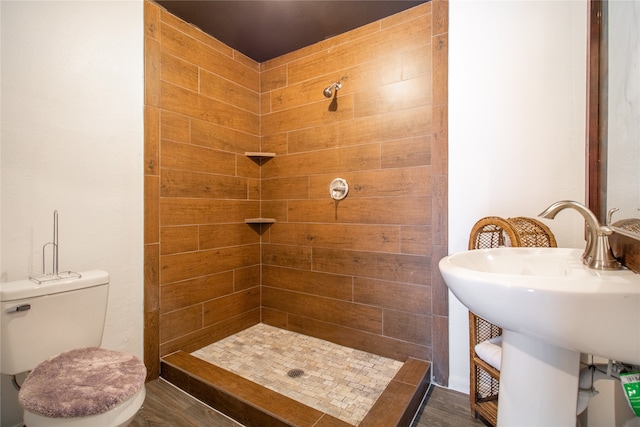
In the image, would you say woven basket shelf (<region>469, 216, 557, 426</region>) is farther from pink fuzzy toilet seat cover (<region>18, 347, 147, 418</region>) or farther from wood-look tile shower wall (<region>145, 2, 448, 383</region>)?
pink fuzzy toilet seat cover (<region>18, 347, 147, 418</region>)

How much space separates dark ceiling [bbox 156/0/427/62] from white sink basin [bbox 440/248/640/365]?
6.48ft

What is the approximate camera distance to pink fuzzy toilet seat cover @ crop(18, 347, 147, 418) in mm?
985

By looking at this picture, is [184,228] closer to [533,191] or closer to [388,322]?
[388,322]

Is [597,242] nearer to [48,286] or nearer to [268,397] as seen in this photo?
[268,397]

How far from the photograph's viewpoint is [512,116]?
63.4 inches

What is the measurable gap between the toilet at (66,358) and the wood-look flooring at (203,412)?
48 cm

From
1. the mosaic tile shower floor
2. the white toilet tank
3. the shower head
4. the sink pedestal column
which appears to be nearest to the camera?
the sink pedestal column

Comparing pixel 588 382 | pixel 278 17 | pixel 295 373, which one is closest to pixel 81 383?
pixel 295 373

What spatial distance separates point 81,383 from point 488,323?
1.84 m

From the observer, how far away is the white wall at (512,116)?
147 cm

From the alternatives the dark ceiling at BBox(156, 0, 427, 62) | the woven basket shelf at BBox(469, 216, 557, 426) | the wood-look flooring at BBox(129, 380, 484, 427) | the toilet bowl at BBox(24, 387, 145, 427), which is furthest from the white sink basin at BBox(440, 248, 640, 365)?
the dark ceiling at BBox(156, 0, 427, 62)

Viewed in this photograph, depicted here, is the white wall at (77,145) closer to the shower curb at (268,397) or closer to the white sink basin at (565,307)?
the shower curb at (268,397)

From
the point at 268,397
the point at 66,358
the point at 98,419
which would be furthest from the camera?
the point at 268,397

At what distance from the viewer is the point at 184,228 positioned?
2.11 meters
